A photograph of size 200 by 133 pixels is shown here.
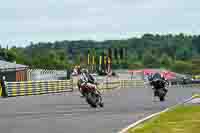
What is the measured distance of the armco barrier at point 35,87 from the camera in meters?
42.0

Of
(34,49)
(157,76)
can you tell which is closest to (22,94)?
(157,76)

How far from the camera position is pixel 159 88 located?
3334 centimetres

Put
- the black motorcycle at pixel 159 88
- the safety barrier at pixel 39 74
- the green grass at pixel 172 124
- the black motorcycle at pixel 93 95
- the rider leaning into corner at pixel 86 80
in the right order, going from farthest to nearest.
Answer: the safety barrier at pixel 39 74, the black motorcycle at pixel 159 88, the black motorcycle at pixel 93 95, the rider leaning into corner at pixel 86 80, the green grass at pixel 172 124

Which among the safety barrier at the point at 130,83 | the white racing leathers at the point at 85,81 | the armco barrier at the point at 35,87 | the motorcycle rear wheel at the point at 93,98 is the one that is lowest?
the safety barrier at the point at 130,83

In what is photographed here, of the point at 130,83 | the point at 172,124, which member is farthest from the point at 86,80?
the point at 130,83

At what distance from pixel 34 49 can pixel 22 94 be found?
150629 mm

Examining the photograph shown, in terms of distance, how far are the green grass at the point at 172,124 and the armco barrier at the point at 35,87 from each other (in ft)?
75.1

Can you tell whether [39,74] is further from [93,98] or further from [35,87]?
[93,98]

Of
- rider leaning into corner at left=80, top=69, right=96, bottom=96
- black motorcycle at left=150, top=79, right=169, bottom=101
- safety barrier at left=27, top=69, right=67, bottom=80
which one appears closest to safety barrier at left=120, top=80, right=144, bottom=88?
safety barrier at left=27, top=69, right=67, bottom=80

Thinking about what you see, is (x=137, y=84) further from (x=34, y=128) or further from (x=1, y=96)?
(x=34, y=128)

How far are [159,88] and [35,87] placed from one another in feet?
50.1

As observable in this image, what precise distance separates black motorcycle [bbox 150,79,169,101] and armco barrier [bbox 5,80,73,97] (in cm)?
1144

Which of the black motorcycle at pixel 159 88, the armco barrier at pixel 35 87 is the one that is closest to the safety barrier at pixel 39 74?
the armco barrier at pixel 35 87

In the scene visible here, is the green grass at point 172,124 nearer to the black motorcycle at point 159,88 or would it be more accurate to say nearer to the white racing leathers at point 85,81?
the white racing leathers at point 85,81
